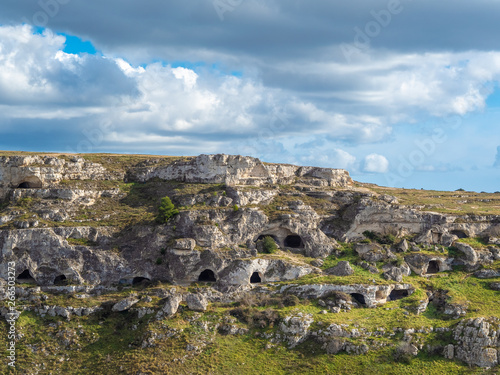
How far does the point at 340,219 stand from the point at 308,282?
13128 mm

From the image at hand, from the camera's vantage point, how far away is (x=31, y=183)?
190 feet

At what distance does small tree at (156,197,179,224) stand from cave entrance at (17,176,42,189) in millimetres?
14845

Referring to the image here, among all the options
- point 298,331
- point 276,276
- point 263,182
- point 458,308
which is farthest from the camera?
point 263,182

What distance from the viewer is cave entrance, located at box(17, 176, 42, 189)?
188 ft

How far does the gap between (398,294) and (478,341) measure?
11.0 metres

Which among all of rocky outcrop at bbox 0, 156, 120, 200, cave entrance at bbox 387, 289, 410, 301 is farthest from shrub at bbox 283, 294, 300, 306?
rocky outcrop at bbox 0, 156, 120, 200

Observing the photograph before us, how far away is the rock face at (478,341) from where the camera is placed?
39188 mm

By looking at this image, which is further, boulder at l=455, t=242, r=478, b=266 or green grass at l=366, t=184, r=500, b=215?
green grass at l=366, t=184, r=500, b=215

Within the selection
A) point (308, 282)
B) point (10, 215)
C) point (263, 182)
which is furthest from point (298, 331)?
point (10, 215)

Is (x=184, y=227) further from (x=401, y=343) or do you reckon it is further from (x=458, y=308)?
(x=458, y=308)

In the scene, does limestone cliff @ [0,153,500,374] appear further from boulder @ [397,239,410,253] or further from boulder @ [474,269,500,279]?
boulder @ [397,239,410,253]

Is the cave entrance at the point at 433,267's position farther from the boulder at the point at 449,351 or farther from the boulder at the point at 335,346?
the boulder at the point at 335,346

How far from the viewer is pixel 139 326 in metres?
43.0

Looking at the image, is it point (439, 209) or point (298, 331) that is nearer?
point (298, 331)
